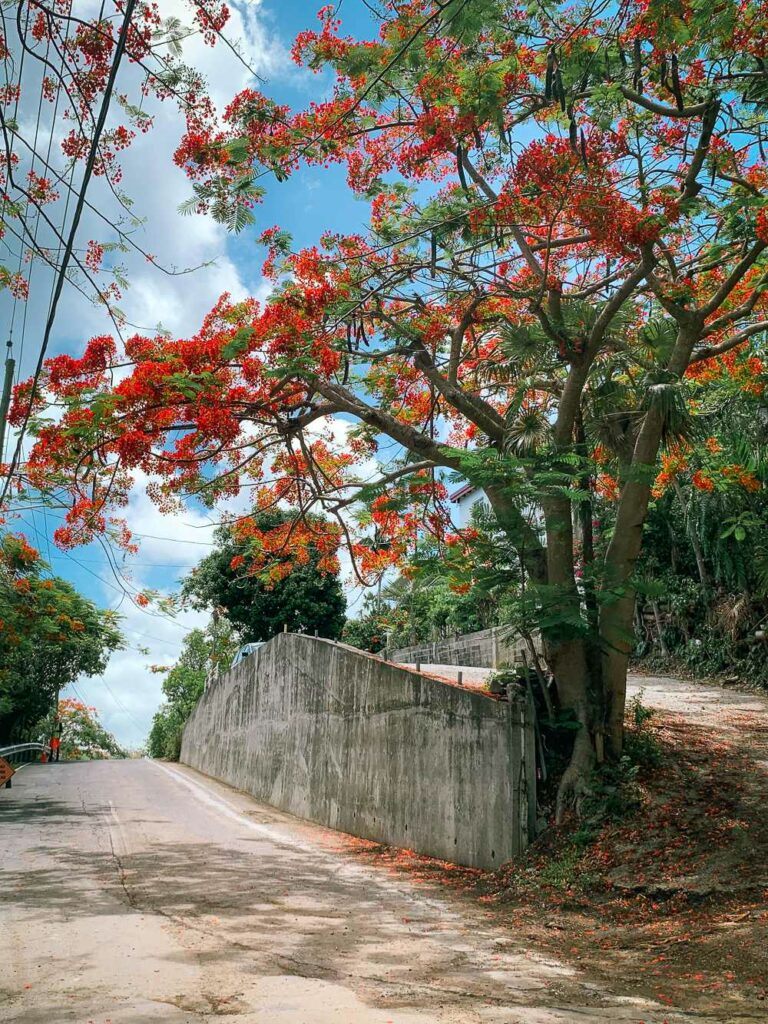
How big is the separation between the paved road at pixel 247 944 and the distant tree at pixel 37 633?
5045 mm

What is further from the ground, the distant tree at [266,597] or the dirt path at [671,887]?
the distant tree at [266,597]

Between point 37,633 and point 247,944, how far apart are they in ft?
41.2

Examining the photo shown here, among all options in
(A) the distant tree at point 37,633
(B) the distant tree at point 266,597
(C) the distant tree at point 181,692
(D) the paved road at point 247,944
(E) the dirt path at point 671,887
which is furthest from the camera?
(C) the distant tree at point 181,692

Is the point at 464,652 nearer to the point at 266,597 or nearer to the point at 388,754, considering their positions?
the point at 266,597

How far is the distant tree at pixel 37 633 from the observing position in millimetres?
14945

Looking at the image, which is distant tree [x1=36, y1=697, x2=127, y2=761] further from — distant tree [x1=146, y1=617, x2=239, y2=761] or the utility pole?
the utility pole

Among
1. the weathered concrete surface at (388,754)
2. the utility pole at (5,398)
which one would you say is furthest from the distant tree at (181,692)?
the utility pole at (5,398)

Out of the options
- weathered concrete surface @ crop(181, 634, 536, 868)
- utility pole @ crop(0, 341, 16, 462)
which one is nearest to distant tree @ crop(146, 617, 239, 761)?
weathered concrete surface @ crop(181, 634, 536, 868)

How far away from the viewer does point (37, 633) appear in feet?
54.8

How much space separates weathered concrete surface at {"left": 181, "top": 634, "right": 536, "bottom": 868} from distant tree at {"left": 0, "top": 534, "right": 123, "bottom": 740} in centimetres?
457

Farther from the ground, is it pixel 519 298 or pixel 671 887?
pixel 519 298

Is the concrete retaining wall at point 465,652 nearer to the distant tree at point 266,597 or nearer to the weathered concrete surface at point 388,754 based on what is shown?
the distant tree at point 266,597

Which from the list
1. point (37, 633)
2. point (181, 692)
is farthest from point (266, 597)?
point (181, 692)

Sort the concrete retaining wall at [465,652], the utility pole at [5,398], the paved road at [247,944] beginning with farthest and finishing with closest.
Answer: the concrete retaining wall at [465,652] < the utility pole at [5,398] < the paved road at [247,944]
